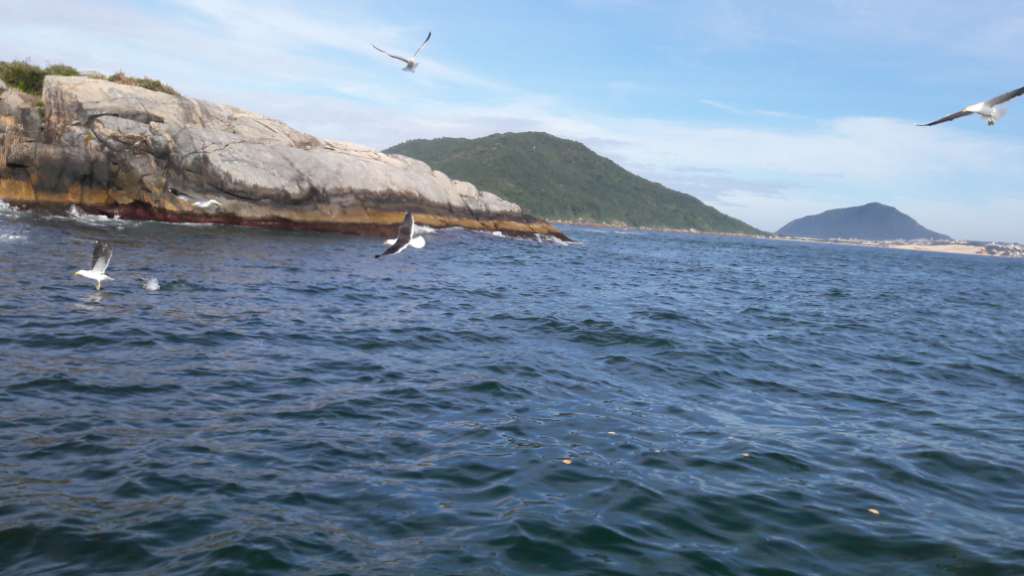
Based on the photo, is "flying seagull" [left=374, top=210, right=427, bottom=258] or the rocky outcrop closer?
"flying seagull" [left=374, top=210, right=427, bottom=258]

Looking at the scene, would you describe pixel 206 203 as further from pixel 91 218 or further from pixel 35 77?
pixel 35 77

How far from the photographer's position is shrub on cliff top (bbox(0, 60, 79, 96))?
3491cm

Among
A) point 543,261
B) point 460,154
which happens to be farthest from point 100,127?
point 460,154

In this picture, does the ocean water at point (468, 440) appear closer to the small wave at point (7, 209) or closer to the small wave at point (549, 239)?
the small wave at point (7, 209)

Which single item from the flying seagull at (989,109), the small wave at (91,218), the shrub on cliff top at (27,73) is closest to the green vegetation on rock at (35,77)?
the shrub on cliff top at (27,73)

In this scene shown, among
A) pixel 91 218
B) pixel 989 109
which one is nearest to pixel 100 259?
pixel 989 109

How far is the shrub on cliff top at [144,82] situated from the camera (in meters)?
34.5

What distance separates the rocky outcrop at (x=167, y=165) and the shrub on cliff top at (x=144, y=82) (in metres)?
2.84

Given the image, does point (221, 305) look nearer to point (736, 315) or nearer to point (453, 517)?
point (453, 517)

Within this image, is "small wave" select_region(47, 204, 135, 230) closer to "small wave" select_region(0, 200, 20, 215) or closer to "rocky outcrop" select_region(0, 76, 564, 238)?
"rocky outcrop" select_region(0, 76, 564, 238)

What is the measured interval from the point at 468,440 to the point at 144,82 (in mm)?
36655

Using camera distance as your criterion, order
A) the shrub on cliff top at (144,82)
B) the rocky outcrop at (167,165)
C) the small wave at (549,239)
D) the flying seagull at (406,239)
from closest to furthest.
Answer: the flying seagull at (406,239), the rocky outcrop at (167,165), the shrub on cliff top at (144,82), the small wave at (549,239)

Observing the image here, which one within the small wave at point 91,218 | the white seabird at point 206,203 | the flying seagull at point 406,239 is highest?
the white seabird at point 206,203

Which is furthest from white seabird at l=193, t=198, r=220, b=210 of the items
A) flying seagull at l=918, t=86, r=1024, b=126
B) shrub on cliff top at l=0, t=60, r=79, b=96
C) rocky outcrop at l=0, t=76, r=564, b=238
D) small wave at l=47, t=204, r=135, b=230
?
flying seagull at l=918, t=86, r=1024, b=126
